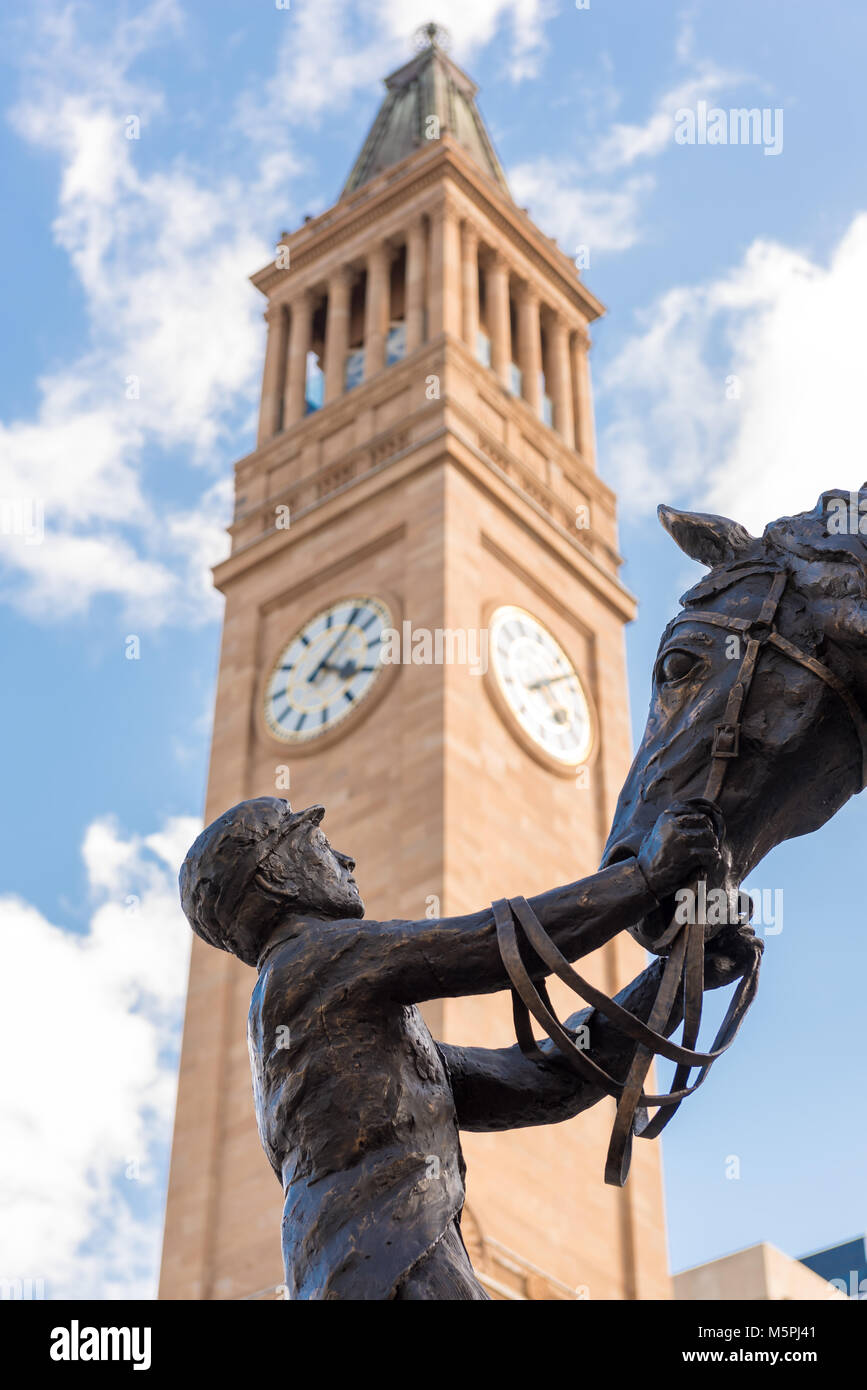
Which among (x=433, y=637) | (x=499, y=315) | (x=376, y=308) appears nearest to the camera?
(x=433, y=637)

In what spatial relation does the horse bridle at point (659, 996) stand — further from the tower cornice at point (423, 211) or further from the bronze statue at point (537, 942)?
the tower cornice at point (423, 211)

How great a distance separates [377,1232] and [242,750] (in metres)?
25.5

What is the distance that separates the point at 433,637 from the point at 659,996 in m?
23.7

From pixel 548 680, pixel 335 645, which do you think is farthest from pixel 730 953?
pixel 335 645

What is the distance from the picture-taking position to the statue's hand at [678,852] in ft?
12.5

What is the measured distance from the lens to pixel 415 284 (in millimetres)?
33344

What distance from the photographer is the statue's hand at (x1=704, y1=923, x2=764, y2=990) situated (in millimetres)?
4094

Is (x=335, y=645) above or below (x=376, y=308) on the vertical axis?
below

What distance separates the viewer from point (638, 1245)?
2494 centimetres

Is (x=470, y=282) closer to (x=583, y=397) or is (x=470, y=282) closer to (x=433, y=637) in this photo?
(x=583, y=397)

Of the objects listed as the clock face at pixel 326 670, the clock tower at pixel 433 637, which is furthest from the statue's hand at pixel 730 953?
the clock face at pixel 326 670

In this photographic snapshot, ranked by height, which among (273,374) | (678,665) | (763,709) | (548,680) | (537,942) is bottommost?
(537,942)

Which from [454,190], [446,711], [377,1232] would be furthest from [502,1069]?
[454,190]

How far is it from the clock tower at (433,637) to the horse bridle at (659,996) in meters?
17.1
